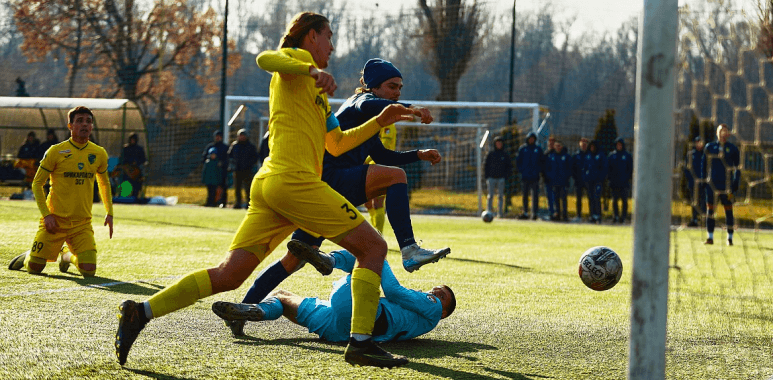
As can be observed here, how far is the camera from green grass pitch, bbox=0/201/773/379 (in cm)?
394

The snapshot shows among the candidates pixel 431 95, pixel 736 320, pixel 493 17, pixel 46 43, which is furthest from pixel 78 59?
pixel 736 320

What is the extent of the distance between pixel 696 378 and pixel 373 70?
2825 mm

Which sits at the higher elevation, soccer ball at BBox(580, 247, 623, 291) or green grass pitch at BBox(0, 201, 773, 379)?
soccer ball at BBox(580, 247, 623, 291)

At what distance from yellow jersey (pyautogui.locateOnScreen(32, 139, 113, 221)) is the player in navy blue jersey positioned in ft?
9.67

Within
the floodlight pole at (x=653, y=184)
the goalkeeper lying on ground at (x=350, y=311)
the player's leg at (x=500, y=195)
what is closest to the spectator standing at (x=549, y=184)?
the player's leg at (x=500, y=195)

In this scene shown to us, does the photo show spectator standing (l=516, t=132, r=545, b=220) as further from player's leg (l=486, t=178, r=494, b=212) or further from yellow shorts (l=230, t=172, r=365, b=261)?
yellow shorts (l=230, t=172, r=365, b=261)

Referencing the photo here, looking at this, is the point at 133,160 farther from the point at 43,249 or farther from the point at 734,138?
the point at 734,138

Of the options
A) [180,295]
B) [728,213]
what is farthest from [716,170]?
[180,295]

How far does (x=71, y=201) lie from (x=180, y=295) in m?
3.96

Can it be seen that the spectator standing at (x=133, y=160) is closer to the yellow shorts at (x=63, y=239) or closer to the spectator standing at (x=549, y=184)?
the spectator standing at (x=549, y=184)

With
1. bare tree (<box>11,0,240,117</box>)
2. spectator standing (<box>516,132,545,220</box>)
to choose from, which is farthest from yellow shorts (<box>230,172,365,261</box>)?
bare tree (<box>11,0,240,117</box>)

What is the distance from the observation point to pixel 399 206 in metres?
5.49

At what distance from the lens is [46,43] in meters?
31.3

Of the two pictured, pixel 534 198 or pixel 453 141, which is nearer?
pixel 534 198
